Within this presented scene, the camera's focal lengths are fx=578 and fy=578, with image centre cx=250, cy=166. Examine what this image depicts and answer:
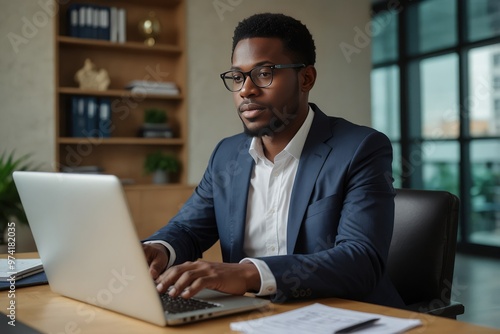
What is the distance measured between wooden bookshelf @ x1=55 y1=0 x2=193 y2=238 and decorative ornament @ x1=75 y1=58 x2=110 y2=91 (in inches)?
2.7

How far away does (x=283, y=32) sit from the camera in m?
1.71

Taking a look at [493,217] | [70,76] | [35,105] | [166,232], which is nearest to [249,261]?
[166,232]

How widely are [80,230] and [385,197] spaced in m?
0.79

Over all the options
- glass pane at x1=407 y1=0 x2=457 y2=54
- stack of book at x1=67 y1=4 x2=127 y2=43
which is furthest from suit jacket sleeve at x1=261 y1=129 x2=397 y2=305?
glass pane at x1=407 y1=0 x2=457 y2=54

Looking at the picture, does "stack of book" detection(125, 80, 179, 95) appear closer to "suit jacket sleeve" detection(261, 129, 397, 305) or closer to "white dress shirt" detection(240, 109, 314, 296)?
"white dress shirt" detection(240, 109, 314, 296)

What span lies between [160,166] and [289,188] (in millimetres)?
2873

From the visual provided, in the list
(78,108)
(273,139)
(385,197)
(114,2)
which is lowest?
(385,197)

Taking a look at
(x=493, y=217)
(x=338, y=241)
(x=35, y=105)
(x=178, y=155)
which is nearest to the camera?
(x=338, y=241)

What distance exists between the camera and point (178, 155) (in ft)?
15.5

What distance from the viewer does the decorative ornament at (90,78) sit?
4.23 metres

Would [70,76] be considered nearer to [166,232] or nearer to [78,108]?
[78,108]

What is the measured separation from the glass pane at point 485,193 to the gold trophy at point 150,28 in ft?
12.2

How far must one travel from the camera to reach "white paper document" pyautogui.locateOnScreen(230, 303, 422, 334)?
0.96 meters

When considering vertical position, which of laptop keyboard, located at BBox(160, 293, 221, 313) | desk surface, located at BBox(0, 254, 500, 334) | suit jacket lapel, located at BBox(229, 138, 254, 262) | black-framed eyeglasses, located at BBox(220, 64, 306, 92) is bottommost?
desk surface, located at BBox(0, 254, 500, 334)
